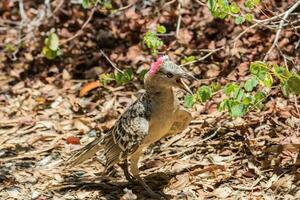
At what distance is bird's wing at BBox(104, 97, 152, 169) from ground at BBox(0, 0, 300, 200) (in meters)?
0.29

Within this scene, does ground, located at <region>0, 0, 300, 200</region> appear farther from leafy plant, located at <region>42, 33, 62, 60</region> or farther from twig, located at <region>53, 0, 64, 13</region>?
leafy plant, located at <region>42, 33, 62, 60</region>

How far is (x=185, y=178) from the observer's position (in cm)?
462

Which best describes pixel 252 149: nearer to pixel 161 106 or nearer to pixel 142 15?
pixel 161 106

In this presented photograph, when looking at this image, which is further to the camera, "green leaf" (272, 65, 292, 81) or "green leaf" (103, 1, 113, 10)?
"green leaf" (103, 1, 113, 10)

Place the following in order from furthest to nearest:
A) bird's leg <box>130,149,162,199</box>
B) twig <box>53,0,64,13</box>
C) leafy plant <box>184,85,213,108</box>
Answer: twig <box>53,0,64,13</box> → bird's leg <box>130,149,162,199</box> → leafy plant <box>184,85,213,108</box>

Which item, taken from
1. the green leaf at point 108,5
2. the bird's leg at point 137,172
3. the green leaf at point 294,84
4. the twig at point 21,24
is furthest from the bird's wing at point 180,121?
→ the twig at point 21,24

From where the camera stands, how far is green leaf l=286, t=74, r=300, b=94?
3.65m

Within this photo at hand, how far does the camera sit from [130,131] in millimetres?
4219

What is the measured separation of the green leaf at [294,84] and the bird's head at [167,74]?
0.58 meters

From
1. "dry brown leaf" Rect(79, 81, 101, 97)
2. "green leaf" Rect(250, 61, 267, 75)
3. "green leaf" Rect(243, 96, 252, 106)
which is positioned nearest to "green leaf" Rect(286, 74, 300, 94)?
"green leaf" Rect(250, 61, 267, 75)

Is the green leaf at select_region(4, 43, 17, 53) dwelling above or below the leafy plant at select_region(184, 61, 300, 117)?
below

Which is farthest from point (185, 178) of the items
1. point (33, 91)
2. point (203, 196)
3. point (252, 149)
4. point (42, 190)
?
point (33, 91)

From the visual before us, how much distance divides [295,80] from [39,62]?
11.1ft

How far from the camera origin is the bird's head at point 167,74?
13.1ft
